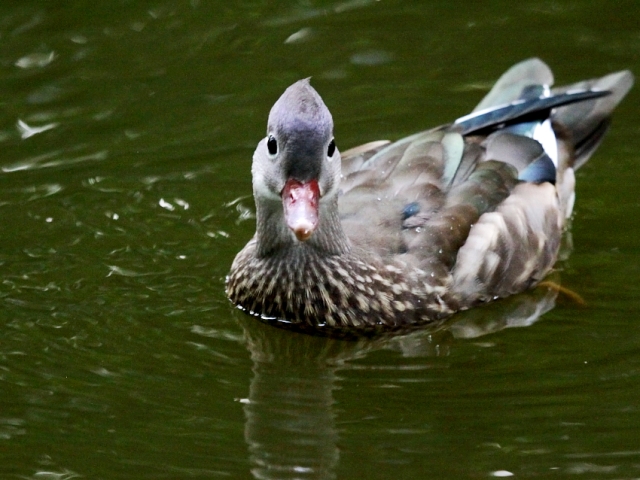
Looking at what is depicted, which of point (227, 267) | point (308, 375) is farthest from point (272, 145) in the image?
point (227, 267)

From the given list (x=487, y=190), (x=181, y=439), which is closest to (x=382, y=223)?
(x=487, y=190)

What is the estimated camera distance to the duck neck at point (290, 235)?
6676 mm

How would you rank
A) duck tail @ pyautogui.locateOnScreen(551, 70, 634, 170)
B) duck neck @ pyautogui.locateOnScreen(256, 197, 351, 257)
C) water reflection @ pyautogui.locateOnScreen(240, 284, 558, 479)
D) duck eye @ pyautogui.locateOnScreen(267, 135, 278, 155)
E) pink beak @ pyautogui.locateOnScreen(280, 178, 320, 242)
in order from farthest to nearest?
duck tail @ pyautogui.locateOnScreen(551, 70, 634, 170)
duck neck @ pyautogui.locateOnScreen(256, 197, 351, 257)
duck eye @ pyautogui.locateOnScreen(267, 135, 278, 155)
pink beak @ pyautogui.locateOnScreen(280, 178, 320, 242)
water reflection @ pyautogui.locateOnScreen(240, 284, 558, 479)

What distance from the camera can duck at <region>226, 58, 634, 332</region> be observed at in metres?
6.77

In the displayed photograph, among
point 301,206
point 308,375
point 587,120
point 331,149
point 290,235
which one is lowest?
point 308,375

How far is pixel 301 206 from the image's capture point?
614 centimetres

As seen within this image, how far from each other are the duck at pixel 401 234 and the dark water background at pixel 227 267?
0.53ft

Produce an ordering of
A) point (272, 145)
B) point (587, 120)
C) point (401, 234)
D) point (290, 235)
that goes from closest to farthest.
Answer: point (272, 145) < point (290, 235) < point (401, 234) < point (587, 120)

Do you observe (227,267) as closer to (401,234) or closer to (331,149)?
(401,234)

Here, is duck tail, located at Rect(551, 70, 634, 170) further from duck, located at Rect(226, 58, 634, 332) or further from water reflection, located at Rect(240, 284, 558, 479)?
water reflection, located at Rect(240, 284, 558, 479)

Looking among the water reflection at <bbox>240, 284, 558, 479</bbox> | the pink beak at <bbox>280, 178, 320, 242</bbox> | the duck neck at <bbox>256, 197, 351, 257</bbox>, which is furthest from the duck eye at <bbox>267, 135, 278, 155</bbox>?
the water reflection at <bbox>240, 284, 558, 479</bbox>

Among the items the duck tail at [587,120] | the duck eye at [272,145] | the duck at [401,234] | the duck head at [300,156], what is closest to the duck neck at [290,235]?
the duck at [401,234]

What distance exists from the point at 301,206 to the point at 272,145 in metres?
→ 0.37

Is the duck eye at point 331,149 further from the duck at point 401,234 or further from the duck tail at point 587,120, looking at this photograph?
the duck tail at point 587,120
